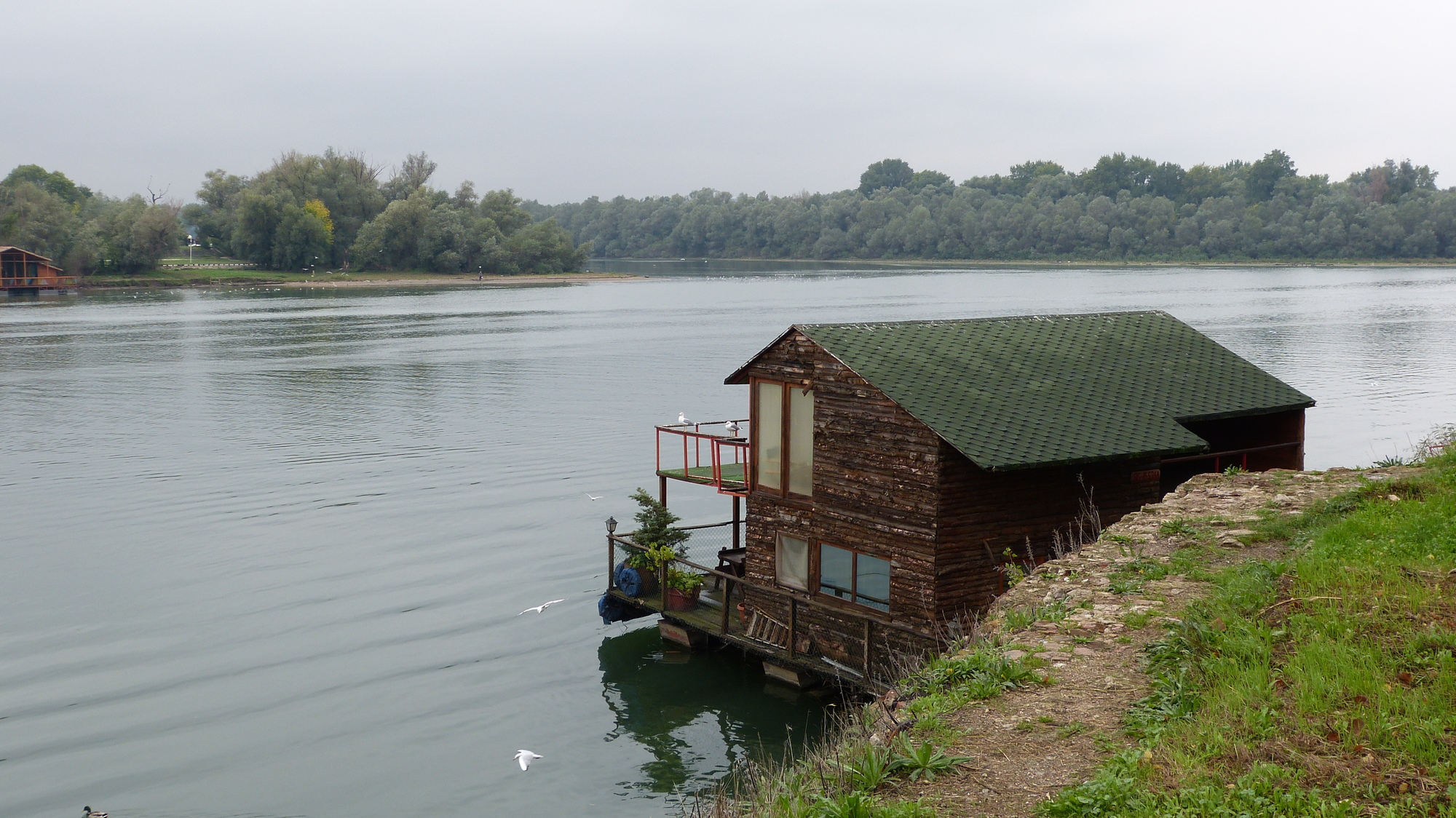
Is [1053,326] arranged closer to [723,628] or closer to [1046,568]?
[723,628]

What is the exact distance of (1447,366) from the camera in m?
67.6

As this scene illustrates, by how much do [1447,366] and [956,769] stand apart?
2782 inches

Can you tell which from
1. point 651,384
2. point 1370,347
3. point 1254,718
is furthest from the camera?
point 1370,347

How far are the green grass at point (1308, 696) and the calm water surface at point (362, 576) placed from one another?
6157mm

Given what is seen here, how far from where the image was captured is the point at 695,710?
22.1 metres

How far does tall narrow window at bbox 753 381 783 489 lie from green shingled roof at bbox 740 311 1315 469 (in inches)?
57.9

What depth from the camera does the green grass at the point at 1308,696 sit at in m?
7.84

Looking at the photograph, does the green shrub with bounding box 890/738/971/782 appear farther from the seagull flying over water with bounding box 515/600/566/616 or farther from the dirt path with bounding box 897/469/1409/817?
the seagull flying over water with bounding box 515/600/566/616

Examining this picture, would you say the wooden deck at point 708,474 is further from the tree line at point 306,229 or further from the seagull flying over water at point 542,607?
the tree line at point 306,229

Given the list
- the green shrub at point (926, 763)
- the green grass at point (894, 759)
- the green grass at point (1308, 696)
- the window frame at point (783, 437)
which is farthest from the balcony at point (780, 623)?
the green shrub at point (926, 763)

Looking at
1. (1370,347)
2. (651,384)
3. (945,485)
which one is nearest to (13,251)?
(651,384)

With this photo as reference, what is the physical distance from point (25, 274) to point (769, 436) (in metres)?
159

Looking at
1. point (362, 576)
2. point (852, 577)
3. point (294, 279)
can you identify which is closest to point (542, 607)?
point (362, 576)

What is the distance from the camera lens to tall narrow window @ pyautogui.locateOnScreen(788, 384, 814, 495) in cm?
2108
